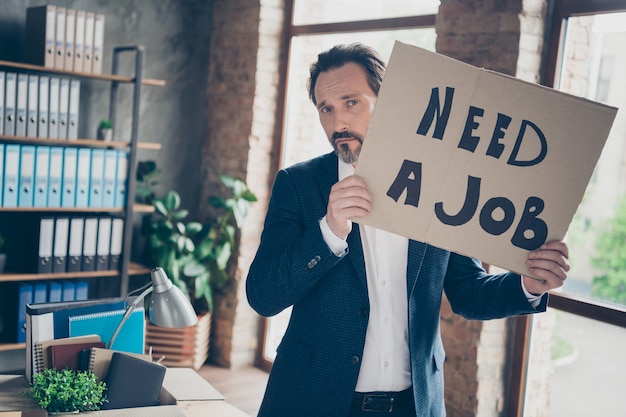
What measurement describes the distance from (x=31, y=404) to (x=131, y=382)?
281mm

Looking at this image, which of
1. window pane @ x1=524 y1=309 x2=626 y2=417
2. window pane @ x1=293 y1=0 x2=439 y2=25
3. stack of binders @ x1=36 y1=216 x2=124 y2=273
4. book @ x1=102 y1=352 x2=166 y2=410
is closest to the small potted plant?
stack of binders @ x1=36 y1=216 x2=124 y2=273

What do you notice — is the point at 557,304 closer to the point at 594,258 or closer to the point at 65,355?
the point at 594,258

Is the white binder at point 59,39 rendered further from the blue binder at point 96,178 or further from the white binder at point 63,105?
the blue binder at point 96,178

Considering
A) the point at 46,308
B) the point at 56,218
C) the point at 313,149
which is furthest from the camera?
the point at 313,149

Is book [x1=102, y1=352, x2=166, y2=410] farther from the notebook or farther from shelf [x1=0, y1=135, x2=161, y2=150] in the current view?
shelf [x1=0, y1=135, x2=161, y2=150]

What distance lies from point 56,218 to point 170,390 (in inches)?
83.6

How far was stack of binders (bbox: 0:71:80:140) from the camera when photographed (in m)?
3.63

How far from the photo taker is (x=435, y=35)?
3.62 metres

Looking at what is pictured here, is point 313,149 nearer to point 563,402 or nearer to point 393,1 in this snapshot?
point 393,1

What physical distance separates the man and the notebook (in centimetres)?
59

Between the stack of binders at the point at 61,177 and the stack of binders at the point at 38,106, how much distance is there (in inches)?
3.7

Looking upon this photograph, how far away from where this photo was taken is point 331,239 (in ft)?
4.84

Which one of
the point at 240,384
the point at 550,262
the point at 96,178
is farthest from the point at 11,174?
the point at 550,262

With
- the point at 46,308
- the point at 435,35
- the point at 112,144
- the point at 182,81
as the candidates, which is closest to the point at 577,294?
the point at 435,35
